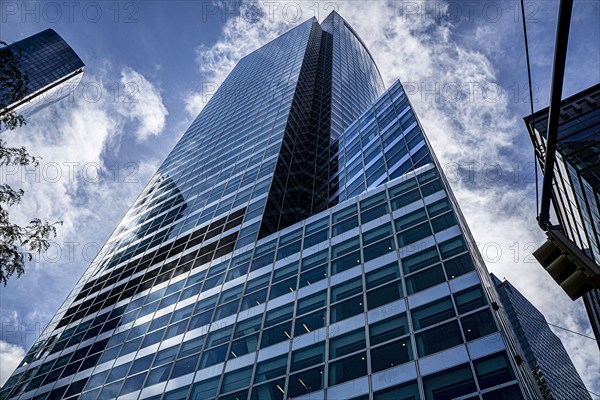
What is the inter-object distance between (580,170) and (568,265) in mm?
25160

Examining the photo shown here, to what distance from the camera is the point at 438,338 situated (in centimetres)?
2022

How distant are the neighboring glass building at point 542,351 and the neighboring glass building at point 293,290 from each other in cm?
10342

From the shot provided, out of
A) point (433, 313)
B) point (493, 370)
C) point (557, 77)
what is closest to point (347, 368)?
point (433, 313)

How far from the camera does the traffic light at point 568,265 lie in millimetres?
5293

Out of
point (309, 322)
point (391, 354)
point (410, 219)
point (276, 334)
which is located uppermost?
point (410, 219)

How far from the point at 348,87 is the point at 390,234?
67.5 m

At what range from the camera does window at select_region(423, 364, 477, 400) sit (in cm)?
1771

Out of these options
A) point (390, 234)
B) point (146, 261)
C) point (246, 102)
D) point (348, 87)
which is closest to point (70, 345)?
point (146, 261)

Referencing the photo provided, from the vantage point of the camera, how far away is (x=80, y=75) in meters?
182

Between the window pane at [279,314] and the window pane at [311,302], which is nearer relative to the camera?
the window pane at [311,302]

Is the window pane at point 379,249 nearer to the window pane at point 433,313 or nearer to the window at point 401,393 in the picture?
the window pane at point 433,313

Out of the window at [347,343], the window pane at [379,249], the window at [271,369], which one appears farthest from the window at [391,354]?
the window pane at [379,249]

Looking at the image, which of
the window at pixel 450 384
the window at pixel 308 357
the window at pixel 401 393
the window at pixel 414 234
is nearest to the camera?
the window at pixel 450 384

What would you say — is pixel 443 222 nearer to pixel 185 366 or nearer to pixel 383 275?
pixel 383 275
